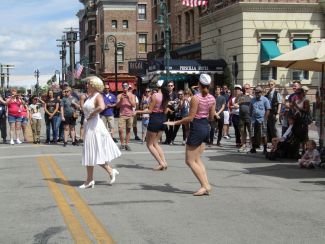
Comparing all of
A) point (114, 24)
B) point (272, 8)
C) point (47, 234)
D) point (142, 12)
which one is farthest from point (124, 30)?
point (47, 234)

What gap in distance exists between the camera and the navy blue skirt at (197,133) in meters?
9.02

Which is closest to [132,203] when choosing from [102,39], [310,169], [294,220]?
[294,220]

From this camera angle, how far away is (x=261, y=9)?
31.4 metres

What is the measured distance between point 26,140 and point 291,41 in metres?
16.9

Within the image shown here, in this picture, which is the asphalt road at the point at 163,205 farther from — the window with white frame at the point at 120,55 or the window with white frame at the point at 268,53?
the window with white frame at the point at 120,55

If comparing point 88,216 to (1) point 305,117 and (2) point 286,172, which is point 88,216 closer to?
(2) point 286,172

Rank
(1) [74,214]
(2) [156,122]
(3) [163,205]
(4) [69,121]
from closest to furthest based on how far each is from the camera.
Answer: (1) [74,214], (3) [163,205], (2) [156,122], (4) [69,121]

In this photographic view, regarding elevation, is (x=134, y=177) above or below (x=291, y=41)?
below

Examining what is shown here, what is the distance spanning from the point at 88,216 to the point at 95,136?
233 centimetres

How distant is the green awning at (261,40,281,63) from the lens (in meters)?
30.8

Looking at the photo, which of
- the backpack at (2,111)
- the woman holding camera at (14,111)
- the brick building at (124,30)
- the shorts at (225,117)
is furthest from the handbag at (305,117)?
the brick building at (124,30)

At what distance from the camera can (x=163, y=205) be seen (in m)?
8.30

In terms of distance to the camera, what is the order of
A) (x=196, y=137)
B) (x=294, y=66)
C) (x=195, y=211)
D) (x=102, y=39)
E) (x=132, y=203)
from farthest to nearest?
(x=102, y=39), (x=294, y=66), (x=196, y=137), (x=132, y=203), (x=195, y=211)

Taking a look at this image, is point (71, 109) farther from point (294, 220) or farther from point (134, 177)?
point (294, 220)
